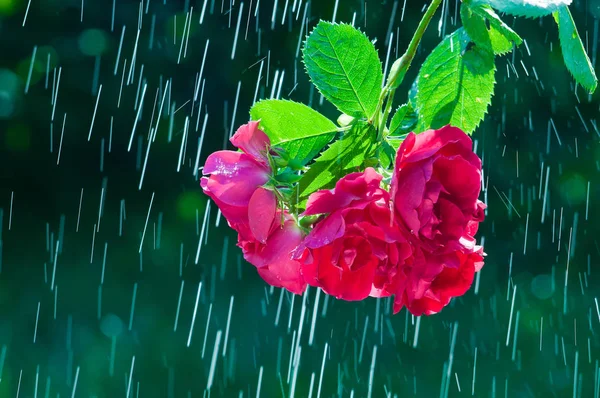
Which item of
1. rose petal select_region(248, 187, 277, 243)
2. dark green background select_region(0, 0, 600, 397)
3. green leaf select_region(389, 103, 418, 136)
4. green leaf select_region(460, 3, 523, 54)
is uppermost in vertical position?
dark green background select_region(0, 0, 600, 397)

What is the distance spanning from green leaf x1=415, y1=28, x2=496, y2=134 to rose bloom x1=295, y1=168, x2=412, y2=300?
0.25 ft

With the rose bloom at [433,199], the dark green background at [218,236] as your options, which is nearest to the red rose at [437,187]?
the rose bloom at [433,199]

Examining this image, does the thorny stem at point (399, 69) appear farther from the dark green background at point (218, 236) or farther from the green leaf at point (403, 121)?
the dark green background at point (218, 236)

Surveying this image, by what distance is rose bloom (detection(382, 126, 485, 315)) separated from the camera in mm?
460

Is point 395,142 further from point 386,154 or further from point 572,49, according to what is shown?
point 572,49

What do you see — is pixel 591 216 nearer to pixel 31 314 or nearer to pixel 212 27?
pixel 212 27

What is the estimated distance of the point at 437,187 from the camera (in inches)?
18.6

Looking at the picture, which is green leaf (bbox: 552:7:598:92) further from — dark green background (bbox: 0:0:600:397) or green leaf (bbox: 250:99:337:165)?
dark green background (bbox: 0:0:600:397)

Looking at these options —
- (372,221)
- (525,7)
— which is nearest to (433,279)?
(372,221)

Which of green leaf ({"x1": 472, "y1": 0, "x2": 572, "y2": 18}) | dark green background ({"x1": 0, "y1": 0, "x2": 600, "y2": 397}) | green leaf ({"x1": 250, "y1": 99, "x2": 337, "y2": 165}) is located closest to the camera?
green leaf ({"x1": 472, "y1": 0, "x2": 572, "y2": 18})

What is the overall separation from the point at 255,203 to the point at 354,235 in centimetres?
6

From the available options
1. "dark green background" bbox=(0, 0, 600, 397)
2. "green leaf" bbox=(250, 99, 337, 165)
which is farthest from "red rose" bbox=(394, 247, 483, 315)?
"dark green background" bbox=(0, 0, 600, 397)

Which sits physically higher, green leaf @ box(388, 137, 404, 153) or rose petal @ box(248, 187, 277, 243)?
green leaf @ box(388, 137, 404, 153)

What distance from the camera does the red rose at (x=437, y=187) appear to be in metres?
0.46
